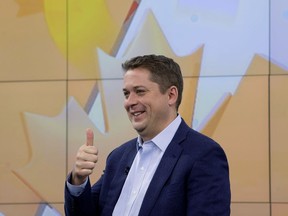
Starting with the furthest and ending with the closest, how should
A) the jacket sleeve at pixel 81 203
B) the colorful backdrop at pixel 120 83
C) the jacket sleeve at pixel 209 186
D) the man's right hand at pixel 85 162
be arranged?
1. the colorful backdrop at pixel 120 83
2. the jacket sleeve at pixel 81 203
3. the man's right hand at pixel 85 162
4. the jacket sleeve at pixel 209 186

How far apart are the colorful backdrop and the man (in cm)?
228

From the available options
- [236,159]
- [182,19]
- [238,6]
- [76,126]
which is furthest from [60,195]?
[238,6]

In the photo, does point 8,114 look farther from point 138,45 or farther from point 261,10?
point 261,10

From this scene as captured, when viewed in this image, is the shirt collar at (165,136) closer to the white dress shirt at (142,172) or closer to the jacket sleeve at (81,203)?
the white dress shirt at (142,172)

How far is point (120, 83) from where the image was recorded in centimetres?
454

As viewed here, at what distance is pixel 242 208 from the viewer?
171 inches

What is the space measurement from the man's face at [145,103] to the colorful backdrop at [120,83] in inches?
92.2

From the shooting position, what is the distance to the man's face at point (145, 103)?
6.80 feet

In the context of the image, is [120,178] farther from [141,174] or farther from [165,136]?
[165,136]

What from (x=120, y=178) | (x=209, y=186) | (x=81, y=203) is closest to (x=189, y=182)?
(x=209, y=186)

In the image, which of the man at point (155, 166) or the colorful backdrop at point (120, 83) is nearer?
the man at point (155, 166)

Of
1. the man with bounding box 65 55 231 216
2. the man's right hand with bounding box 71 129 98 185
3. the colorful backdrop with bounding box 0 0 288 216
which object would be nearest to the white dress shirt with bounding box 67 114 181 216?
the man with bounding box 65 55 231 216

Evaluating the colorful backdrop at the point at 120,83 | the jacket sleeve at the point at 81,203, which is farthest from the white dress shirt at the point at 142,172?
the colorful backdrop at the point at 120,83

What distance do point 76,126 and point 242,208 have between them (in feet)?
5.48
